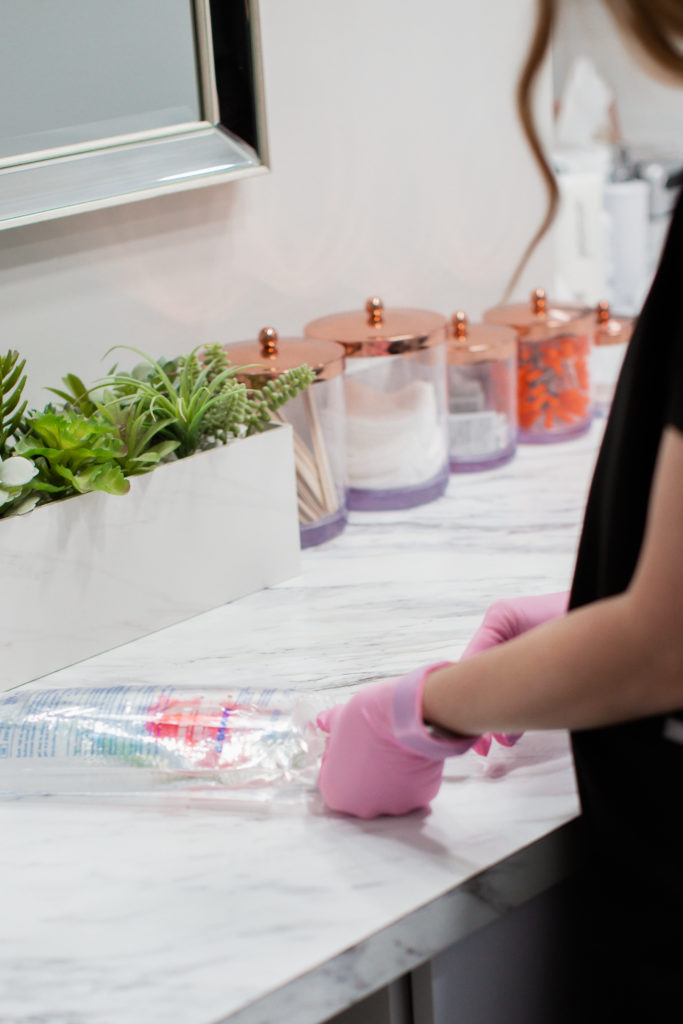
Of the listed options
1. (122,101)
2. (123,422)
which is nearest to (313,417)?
(123,422)

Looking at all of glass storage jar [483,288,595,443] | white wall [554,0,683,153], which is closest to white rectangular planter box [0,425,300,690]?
glass storage jar [483,288,595,443]

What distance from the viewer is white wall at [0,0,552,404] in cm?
95

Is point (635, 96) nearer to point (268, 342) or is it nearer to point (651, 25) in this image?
point (268, 342)

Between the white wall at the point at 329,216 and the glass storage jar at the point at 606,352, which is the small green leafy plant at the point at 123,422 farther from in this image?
the glass storage jar at the point at 606,352

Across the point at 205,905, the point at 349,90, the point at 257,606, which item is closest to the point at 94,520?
the point at 257,606

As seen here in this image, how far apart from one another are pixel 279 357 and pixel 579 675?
0.53m

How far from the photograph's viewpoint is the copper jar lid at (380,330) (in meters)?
1.00

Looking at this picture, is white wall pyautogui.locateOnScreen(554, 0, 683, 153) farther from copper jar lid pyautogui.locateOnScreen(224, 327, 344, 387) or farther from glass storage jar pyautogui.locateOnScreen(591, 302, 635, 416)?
copper jar lid pyautogui.locateOnScreen(224, 327, 344, 387)

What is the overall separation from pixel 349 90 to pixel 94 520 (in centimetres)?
58

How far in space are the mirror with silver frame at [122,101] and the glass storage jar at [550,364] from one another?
0.33 m

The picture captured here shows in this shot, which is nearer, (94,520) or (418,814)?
(418,814)

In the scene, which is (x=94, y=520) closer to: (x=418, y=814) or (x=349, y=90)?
(x=418, y=814)

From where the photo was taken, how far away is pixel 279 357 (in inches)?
37.4

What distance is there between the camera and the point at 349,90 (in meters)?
1.11
